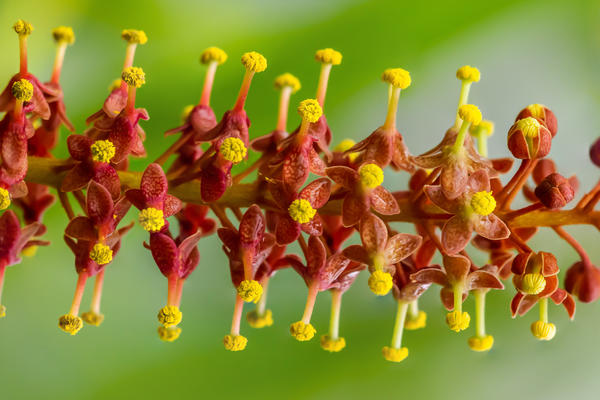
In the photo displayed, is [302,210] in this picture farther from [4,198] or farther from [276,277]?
[276,277]

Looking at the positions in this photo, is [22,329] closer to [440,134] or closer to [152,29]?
[152,29]

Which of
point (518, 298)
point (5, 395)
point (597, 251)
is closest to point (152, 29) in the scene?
point (5, 395)

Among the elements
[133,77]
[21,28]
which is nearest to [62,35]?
[21,28]

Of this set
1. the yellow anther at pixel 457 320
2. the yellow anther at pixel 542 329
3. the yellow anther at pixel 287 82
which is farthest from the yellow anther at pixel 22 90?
the yellow anther at pixel 542 329

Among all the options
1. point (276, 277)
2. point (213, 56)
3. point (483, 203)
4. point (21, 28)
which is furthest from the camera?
point (276, 277)

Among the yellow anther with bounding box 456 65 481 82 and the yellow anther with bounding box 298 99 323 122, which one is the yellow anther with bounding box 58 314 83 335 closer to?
the yellow anther with bounding box 298 99 323 122

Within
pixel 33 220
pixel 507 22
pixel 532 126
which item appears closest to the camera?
pixel 532 126
